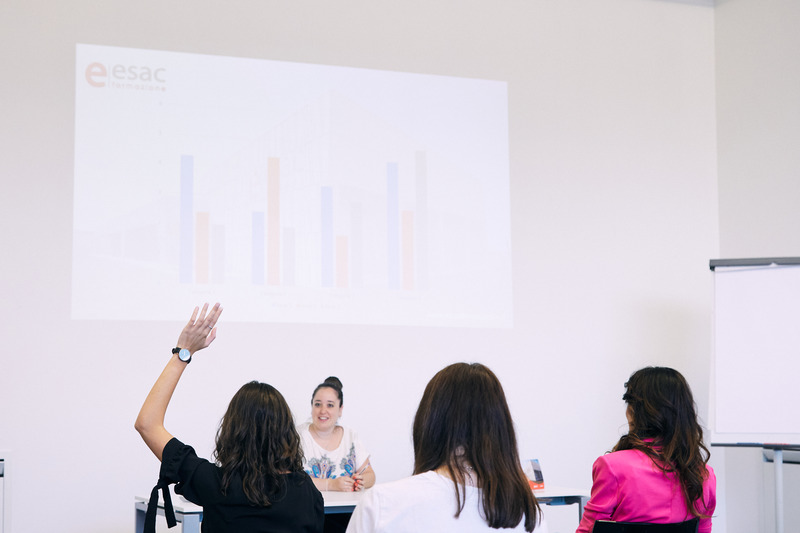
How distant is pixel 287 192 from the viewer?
195 inches

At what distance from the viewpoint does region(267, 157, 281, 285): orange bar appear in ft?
16.0

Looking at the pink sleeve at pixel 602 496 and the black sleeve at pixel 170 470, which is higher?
the black sleeve at pixel 170 470

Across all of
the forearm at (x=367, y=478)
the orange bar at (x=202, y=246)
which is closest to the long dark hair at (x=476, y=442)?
the forearm at (x=367, y=478)

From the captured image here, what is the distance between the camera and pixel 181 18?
193 inches

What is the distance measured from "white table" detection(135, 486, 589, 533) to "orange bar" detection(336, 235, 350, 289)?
4.76ft

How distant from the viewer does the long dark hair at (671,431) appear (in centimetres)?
245

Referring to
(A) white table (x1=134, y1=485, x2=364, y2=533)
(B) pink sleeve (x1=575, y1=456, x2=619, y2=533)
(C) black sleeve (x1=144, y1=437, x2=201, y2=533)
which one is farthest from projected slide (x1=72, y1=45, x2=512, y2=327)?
(C) black sleeve (x1=144, y1=437, x2=201, y2=533)

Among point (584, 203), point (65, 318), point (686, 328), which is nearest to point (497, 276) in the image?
point (584, 203)

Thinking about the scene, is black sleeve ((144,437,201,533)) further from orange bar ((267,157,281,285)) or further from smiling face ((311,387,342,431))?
orange bar ((267,157,281,285))

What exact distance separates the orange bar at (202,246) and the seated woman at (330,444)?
931mm

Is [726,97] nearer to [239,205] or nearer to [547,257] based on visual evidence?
[547,257]

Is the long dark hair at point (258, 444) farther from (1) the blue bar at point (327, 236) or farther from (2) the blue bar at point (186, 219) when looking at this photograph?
(1) the blue bar at point (327, 236)

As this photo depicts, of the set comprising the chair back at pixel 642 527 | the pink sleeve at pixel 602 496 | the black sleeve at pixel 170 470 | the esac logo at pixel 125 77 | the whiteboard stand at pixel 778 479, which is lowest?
the whiteboard stand at pixel 778 479

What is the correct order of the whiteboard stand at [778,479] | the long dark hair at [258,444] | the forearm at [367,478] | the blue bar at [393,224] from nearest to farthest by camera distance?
the long dark hair at [258,444] < the forearm at [367,478] < the whiteboard stand at [778,479] < the blue bar at [393,224]
